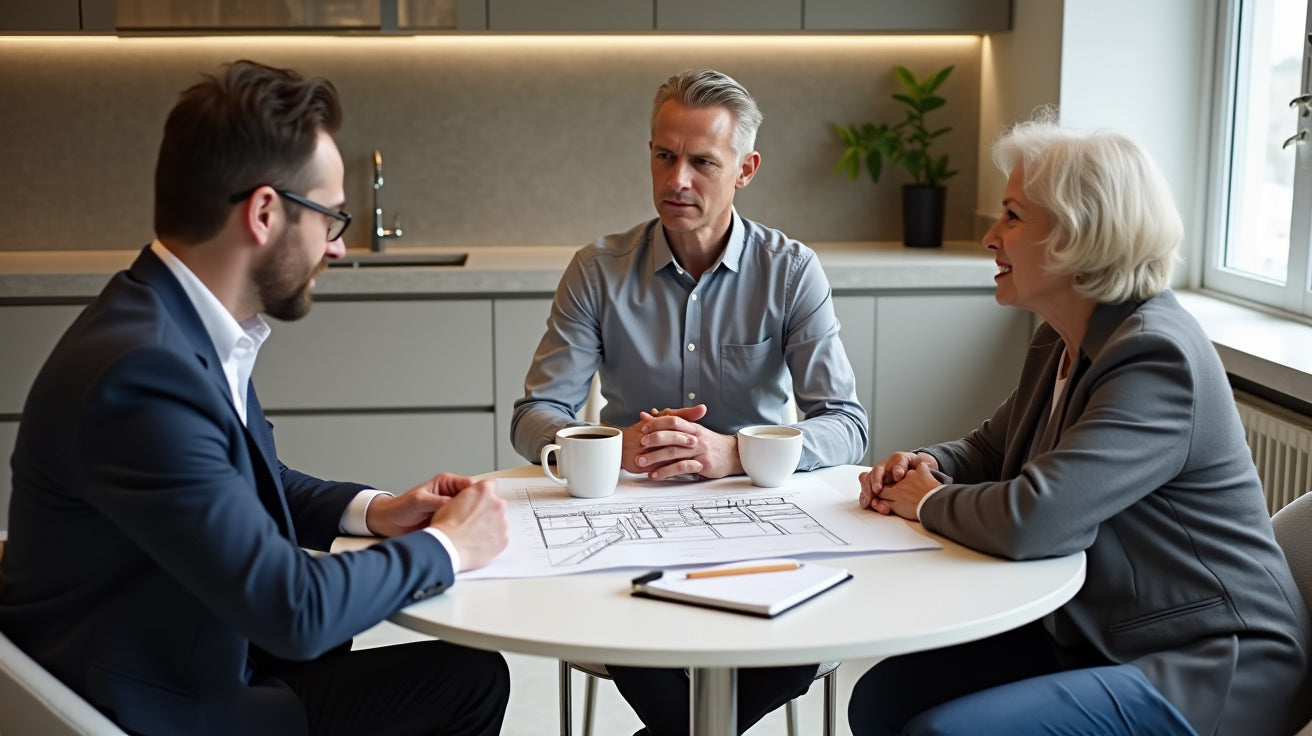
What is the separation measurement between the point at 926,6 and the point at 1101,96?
2.04 feet

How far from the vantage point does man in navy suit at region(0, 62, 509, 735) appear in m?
1.31

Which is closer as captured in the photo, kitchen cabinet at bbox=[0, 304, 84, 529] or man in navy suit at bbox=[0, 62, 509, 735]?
man in navy suit at bbox=[0, 62, 509, 735]

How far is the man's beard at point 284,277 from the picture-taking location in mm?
Result: 1518

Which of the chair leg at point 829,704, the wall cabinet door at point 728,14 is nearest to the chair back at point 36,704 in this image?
the chair leg at point 829,704

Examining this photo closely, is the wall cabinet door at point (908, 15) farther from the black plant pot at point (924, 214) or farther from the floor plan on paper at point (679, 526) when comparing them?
the floor plan on paper at point (679, 526)

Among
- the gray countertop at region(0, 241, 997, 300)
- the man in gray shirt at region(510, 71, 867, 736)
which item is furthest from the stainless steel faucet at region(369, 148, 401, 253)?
the man in gray shirt at region(510, 71, 867, 736)

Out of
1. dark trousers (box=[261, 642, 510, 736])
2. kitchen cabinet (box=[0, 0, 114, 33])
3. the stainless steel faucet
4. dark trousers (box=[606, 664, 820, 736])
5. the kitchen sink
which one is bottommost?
dark trousers (box=[606, 664, 820, 736])

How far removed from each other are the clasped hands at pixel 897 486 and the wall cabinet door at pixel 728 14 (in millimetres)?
2407

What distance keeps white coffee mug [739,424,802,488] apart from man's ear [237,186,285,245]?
72cm

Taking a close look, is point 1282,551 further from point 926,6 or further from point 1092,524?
point 926,6

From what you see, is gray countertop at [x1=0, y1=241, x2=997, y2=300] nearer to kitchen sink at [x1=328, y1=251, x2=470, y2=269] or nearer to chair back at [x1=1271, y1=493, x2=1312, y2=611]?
kitchen sink at [x1=328, y1=251, x2=470, y2=269]

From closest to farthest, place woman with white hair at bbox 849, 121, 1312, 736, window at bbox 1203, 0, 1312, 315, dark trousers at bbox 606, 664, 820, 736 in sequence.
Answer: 1. woman with white hair at bbox 849, 121, 1312, 736
2. dark trousers at bbox 606, 664, 820, 736
3. window at bbox 1203, 0, 1312, 315

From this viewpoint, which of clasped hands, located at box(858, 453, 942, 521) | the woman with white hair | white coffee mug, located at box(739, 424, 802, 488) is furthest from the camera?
white coffee mug, located at box(739, 424, 802, 488)

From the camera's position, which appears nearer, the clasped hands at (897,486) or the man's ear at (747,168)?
the clasped hands at (897,486)
